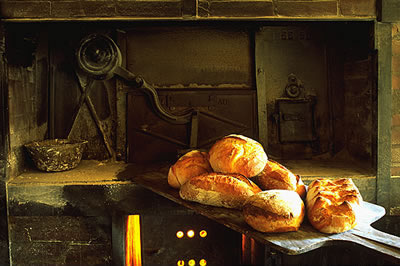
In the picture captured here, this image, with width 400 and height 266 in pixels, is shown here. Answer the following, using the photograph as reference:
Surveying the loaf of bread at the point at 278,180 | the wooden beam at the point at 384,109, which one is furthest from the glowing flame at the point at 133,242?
the wooden beam at the point at 384,109

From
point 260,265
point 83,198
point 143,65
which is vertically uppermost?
point 143,65

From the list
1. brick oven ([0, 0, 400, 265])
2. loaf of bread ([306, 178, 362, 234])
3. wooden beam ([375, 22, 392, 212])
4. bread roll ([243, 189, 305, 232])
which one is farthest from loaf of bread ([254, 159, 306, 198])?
wooden beam ([375, 22, 392, 212])

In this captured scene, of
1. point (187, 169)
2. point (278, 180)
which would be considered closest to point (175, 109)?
point (187, 169)

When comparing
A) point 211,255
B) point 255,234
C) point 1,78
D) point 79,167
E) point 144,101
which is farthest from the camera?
point 144,101

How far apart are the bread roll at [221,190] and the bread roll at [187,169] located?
0.15 metres

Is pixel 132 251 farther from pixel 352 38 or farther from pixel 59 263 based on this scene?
pixel 352 38

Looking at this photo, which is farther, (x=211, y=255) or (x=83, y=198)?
(x=211, y=255)

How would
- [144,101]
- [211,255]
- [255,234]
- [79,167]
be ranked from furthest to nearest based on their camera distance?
[144,101] < [79,167] < [211,255] < [255,234]

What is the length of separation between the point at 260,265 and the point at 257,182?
1103 mm

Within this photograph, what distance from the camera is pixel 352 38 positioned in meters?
2.80

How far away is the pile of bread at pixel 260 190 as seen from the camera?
133 cm

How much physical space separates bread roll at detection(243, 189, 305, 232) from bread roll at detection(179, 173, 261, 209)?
0.41 feet

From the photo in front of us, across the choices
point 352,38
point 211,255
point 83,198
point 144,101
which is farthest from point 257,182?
point 352,38

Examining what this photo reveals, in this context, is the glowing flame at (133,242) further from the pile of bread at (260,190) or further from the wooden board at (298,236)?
the wooden board at (298,236)
